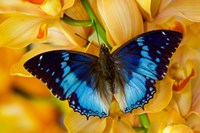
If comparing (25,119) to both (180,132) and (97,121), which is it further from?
(180,132)

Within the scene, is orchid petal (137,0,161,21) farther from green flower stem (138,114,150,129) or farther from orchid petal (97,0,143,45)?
green flower stem (138,114,150,129)

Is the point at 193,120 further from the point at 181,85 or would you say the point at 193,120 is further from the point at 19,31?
the point at 19,31

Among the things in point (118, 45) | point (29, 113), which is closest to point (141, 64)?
point (118, 45)

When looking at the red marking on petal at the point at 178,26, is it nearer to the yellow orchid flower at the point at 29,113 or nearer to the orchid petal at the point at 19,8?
the orchid petal at the point at 19,8

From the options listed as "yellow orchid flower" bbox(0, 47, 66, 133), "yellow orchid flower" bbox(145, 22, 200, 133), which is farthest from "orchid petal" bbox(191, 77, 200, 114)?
"yellow orchid flower" bbox(0, 47, 66, 133)

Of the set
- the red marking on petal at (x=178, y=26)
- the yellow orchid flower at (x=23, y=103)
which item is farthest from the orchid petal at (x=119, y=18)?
the yellow orchid flower at (x=23, y=103)

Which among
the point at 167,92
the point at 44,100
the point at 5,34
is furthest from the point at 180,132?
the point at 44,100
